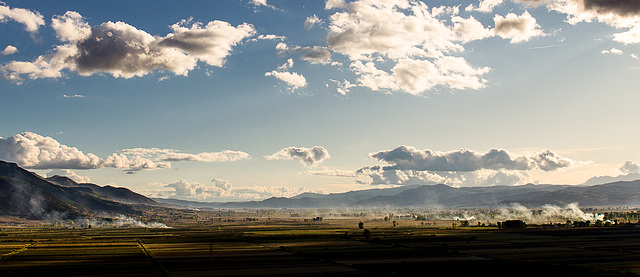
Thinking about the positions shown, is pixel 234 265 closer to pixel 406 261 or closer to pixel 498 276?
pixel 406 261

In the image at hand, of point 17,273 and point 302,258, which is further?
point 302,258

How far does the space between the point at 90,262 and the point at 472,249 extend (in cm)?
10142

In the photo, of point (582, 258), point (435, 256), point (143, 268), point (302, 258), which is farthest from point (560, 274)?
point (143, 268)

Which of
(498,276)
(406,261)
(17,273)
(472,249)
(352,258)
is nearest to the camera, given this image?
(498,276)

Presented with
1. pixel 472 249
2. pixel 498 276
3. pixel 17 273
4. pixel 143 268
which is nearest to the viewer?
pixel 498 276

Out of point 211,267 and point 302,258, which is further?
point 302,258

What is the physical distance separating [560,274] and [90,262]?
331 feet

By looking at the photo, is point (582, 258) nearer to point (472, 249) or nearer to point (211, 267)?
point (472, 249)

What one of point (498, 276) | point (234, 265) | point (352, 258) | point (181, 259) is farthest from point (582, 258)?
point (181, 259)

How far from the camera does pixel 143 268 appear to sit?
344 ft

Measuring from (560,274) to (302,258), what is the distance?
5778cm

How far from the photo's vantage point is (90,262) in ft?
390

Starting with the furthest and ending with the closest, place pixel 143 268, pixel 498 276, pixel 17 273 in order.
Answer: pixel 143 268 → pixel 17 273 → pixel 498 276

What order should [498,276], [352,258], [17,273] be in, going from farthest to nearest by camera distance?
[352,258] → [17,273] → [498,276]
